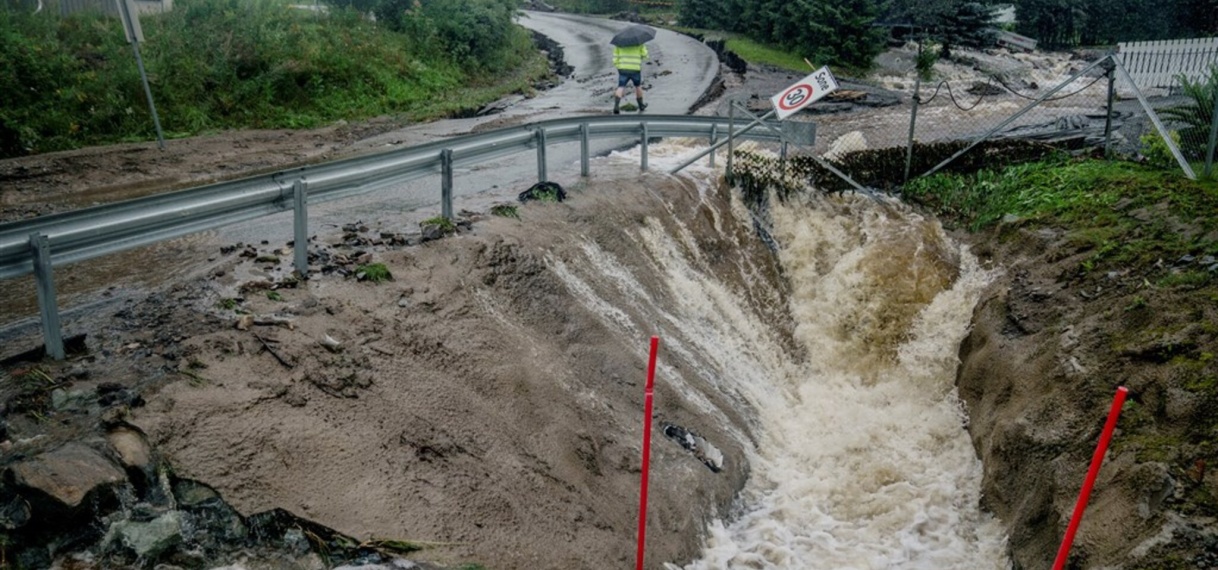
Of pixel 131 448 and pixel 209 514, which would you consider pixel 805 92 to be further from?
pixel 131 448

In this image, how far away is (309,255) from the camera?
745 cm

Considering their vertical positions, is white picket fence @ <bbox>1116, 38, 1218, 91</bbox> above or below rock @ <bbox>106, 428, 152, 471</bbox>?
above

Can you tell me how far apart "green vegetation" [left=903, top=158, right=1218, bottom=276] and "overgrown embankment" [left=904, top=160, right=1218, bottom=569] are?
3 centimetres

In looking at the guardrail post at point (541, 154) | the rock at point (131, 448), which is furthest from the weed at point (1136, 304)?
the rock at point (131, 448)

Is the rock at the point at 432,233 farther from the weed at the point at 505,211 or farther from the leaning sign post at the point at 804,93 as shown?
the leaning sign post at the point at 804,93

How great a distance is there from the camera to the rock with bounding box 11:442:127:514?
4137mm

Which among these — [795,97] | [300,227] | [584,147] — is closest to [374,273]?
[300,227]

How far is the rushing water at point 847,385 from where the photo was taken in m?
7.13

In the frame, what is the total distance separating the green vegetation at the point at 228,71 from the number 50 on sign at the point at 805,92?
1074cm

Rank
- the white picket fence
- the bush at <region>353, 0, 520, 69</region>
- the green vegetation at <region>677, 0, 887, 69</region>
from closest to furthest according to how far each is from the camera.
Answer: the white picket fence, the bush at <region>353, 0, 520, 69</region>, the green vegetation at <region>677, 0, 887, 69</region>

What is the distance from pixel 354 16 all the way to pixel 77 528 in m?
23.2

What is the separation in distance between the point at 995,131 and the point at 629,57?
27.0 ft

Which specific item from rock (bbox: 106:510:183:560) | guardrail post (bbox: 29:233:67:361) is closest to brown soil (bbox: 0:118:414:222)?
guardrail post (bbox: 29:233:67:361)

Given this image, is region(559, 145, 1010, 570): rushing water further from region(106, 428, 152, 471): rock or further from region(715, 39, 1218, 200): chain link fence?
region(106, 428, 152, 471): rock
